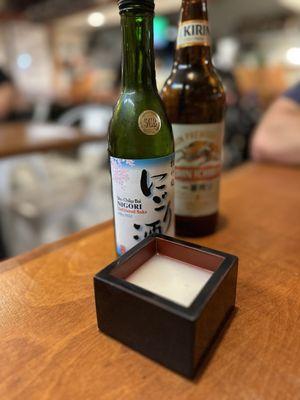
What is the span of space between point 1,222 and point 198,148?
1.32m

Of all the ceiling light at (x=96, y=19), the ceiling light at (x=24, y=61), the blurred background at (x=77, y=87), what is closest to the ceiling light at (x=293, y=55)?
the blurred background at (x=77, y=87)

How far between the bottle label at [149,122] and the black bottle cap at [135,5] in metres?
0.11

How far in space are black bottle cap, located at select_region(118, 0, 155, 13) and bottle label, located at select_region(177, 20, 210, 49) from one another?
0.35 ft

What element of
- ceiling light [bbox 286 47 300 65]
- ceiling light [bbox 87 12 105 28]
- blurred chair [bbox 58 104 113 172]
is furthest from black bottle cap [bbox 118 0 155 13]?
ceiling light [bbox 87 12 105 28]

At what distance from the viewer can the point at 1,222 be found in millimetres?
1484

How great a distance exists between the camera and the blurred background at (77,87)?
4.61ft

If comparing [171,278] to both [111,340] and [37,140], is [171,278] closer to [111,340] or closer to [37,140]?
[111,340]

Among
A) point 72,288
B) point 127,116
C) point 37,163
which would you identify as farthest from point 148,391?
point 37,163

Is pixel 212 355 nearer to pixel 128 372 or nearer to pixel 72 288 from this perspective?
pixel 128 372

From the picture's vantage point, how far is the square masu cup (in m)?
0.25

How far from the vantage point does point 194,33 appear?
16.4 inches

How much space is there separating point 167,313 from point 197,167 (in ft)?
0.84

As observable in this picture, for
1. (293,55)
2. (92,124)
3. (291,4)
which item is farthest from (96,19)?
(92,124)

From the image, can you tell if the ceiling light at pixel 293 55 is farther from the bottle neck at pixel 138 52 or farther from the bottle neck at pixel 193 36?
the bottle neck at pixel 138 52
